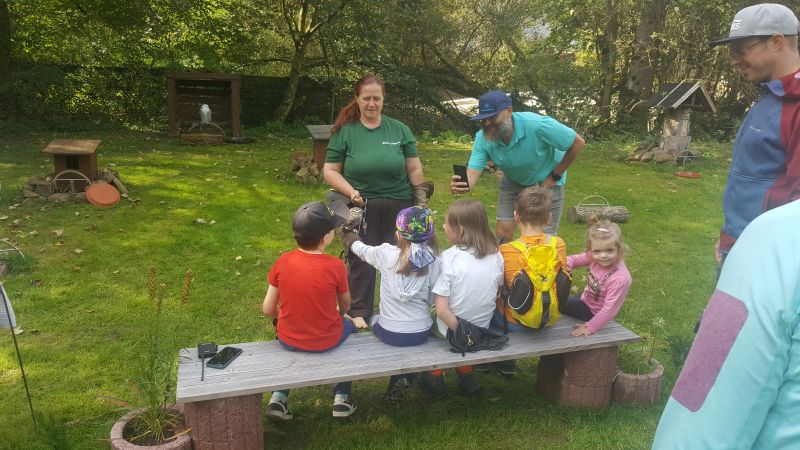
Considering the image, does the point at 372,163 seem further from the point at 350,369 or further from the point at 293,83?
the point at 293,83

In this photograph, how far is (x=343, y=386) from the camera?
3.64 metres

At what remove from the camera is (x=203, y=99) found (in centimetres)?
1494

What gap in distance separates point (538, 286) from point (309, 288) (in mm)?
1301

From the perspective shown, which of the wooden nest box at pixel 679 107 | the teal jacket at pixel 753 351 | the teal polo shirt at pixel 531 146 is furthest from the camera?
the wooden nest box at pixel 679 107

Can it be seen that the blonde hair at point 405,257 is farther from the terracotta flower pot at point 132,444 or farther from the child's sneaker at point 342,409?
the terracotta flower pot at point 132,444

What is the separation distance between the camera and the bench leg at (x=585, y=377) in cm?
375

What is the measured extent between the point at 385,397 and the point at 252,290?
222 centimetres

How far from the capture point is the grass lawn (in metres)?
3.55

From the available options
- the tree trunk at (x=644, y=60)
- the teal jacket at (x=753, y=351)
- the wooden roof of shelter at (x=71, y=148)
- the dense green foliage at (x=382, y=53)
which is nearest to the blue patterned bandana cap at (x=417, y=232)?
the teal jacket at (x=753, y=351)

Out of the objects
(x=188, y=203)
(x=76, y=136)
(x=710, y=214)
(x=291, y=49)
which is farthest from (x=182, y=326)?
(x=291, y=49)

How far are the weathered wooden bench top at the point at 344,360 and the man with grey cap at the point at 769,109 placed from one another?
124 centimetres

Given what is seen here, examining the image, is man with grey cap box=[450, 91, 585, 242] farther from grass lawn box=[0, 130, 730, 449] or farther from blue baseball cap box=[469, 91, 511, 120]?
grass lawn box=[0, 130, 730, 449]

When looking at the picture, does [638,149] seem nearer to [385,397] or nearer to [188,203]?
[188,203]

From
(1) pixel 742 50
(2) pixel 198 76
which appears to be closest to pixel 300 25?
(2) pixel 198 76
